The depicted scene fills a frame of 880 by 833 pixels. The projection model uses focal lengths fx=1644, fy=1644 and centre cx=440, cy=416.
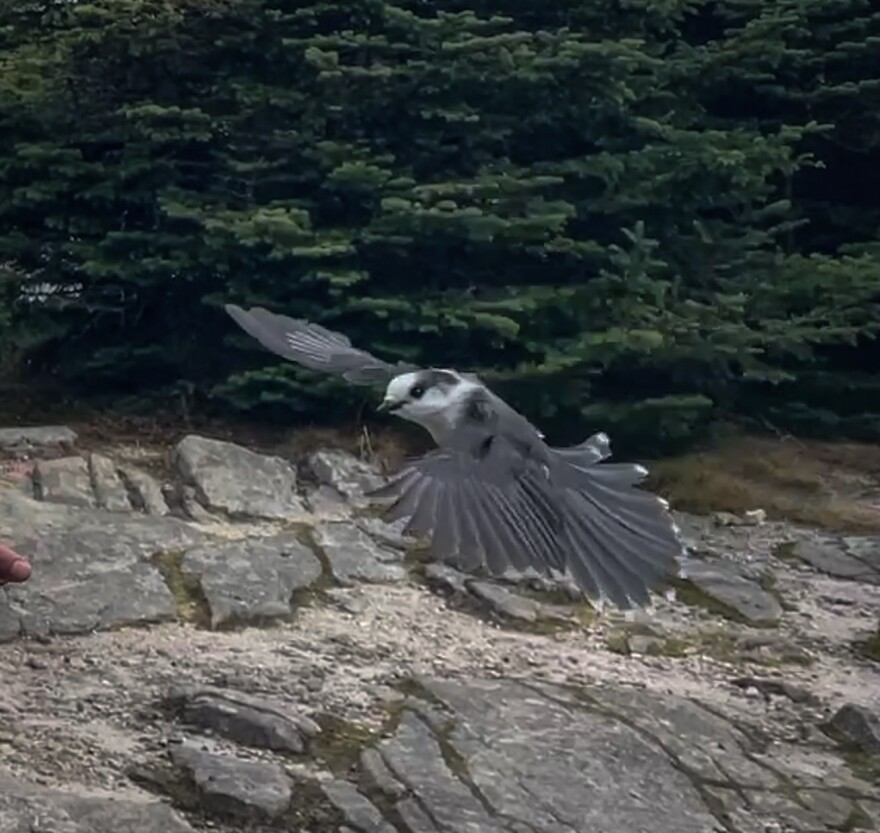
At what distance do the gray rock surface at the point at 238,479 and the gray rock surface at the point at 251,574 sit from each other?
0.36m

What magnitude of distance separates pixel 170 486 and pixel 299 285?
115 cm

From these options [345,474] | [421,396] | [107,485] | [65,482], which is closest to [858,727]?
[421,396]

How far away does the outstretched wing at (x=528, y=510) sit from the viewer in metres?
3.77

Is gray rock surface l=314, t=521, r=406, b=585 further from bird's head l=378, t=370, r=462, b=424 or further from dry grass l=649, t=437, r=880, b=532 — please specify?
dry grass l=649, t=437, r=880, b=532

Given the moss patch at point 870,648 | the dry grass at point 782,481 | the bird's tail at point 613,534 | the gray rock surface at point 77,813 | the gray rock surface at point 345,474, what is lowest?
the gray rock surface at point 77,813

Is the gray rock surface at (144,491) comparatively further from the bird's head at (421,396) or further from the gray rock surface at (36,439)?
the bird's head at (421,396)

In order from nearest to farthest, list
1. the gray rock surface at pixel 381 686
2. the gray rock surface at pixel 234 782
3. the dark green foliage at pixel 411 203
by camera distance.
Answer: the gray rock surface at pixel 234 782
the gray rock surface at pixel 381 686
the dark green foliage at pixel 411 203

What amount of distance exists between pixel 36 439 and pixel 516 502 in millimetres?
3231

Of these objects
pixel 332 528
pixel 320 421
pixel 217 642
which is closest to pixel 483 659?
pixel 217 642

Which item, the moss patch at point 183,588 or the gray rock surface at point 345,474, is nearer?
the moss patch at point 183,588

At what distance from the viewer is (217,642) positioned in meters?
4.79

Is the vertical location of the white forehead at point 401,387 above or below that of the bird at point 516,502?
above

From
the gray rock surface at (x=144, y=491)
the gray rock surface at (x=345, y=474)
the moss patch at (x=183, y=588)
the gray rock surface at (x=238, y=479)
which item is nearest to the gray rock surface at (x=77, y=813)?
the moss patch at (x=183, y=588)

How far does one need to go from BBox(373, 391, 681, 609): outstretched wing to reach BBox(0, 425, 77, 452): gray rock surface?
9.47ft
